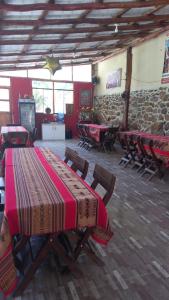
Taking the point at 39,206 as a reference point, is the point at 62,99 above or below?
above

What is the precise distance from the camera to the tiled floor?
1746 mm

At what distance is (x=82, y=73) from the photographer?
35.9 feet

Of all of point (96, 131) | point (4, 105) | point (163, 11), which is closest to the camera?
point (163, 11)

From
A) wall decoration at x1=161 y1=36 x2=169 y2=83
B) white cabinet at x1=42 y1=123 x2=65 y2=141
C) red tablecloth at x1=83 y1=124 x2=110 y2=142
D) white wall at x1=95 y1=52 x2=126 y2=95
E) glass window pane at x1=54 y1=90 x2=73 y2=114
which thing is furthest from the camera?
glass window pane at x1=54 y1=90 x2=73 y2=114

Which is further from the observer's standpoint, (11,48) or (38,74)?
(38,74)

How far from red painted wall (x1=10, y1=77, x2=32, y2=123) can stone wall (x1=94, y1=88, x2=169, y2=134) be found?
3.66 m

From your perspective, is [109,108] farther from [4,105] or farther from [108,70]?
[4,105]

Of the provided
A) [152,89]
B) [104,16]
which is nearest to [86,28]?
[104,16]

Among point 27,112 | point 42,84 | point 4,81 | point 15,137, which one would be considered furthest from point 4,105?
point 15,137

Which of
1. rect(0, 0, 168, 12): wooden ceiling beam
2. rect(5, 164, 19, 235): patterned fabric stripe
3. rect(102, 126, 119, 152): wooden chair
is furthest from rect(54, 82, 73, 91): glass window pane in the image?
rect(5, 164, 19, 235): patterned fabric stripe

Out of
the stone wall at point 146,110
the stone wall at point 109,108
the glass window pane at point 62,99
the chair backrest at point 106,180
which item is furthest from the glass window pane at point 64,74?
the chair backrest at point 106,180

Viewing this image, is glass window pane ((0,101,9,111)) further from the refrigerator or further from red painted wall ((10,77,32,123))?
the refrigerator

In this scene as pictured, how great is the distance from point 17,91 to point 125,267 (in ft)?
30.5

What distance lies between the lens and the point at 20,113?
31.9 feet
